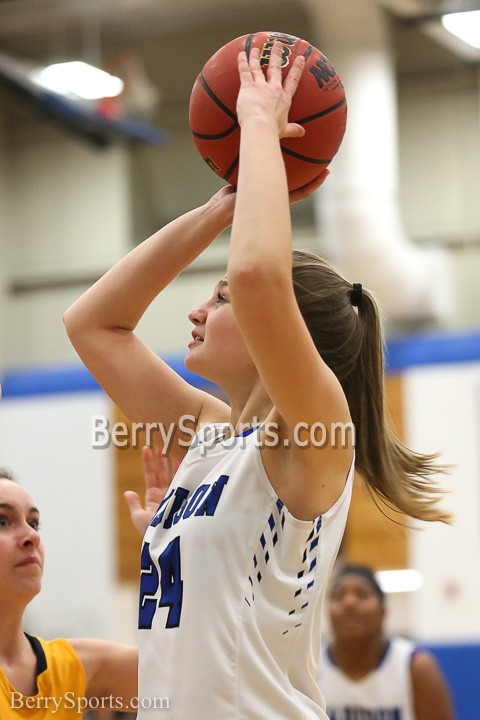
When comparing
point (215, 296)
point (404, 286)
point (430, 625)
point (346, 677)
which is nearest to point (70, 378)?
point (404, 286)

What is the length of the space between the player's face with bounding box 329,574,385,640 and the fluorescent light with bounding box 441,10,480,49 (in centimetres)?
434

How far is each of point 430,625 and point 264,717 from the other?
486 centimetres

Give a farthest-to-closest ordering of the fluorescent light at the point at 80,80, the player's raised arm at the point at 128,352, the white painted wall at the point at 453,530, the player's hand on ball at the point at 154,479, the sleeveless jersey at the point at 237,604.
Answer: the fluorescent light at the point at 80,80 → the white painted wall at the point at 453,530 → the player's hand on ball at the point at 154,479 → the player's raised arm at the point at 128,352 → the sleeveless jersey at the point at 237,604

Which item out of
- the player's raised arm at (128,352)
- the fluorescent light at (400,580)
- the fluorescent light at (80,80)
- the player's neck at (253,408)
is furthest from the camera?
the fluorescent light at (80,80)

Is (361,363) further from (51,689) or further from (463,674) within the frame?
(463,674)

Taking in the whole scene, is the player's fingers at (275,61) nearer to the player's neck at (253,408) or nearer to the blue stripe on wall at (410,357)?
the player's neck at (253,408)

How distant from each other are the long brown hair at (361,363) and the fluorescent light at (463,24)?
6.01 m

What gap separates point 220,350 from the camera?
204 cm

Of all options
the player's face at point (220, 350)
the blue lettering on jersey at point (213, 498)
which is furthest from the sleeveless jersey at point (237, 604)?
the player's face at point (220, 350)

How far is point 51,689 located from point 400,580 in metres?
4.16

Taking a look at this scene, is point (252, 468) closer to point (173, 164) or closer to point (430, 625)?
point (430, 625)

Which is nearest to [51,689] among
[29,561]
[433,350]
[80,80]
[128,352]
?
[29,561]

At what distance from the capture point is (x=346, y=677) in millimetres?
4891

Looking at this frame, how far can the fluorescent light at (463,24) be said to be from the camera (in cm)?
758
